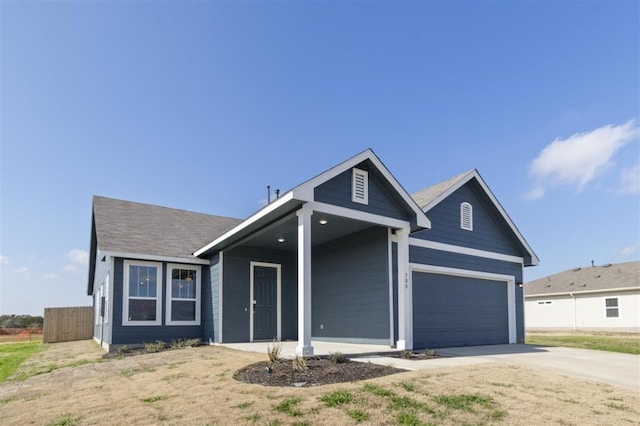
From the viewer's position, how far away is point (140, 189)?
64.6ft

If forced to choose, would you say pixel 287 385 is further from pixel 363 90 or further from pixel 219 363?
pixel 363 90

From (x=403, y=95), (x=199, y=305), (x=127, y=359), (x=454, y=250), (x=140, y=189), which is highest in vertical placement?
(x=403, y=95)

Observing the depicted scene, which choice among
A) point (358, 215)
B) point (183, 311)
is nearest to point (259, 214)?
point (358, 215)

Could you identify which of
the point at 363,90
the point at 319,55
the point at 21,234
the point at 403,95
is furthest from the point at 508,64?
the point at 21,234

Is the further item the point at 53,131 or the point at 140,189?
the point at 140,189

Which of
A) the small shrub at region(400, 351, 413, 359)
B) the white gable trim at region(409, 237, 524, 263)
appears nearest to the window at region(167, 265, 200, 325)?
the white gable trim at region(409, 237, 524, 263)

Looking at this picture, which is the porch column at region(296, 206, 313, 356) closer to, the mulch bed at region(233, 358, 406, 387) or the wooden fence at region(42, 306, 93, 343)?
the mulch bed at region(233, 358, 406, 387)

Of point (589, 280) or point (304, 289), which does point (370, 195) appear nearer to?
point (304, 289)

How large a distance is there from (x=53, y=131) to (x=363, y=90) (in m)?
10.4

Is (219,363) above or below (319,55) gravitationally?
below

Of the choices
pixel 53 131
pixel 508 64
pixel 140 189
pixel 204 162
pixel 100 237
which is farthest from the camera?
pixel 140 189

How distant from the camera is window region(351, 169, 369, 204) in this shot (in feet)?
31.5

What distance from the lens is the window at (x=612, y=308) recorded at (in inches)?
971

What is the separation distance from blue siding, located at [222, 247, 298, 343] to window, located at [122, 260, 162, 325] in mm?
2010
